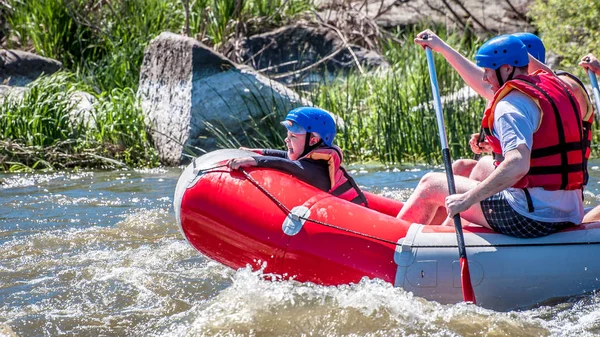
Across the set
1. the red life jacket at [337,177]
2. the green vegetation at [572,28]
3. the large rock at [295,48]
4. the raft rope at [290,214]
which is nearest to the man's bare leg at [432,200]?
the raft rope at [290,214]

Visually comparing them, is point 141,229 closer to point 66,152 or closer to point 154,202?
point 154,202

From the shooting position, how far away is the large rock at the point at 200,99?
8.83 m

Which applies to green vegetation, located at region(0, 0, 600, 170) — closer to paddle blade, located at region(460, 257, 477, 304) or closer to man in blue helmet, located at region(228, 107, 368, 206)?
man in blue helmet, located at region(228, 107, 368, 206)

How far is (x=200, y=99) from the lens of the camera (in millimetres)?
9000

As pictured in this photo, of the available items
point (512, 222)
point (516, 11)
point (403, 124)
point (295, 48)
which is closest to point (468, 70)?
point (512, 222)

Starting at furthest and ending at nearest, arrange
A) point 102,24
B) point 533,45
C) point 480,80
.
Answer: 1. point 102,24
2. point 480,80
3. point 533,45

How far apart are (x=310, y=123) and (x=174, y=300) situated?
3.74ft

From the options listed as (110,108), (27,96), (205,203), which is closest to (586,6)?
(110,108)

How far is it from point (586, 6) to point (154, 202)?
5.88 metres

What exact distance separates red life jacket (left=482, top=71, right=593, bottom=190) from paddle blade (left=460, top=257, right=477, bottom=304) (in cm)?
42

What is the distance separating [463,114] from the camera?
8.06m

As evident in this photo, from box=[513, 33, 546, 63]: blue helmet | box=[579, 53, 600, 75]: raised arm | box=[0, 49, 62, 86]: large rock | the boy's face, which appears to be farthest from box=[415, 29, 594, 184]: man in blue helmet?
box=[0, 49, 62, 86]: large rock

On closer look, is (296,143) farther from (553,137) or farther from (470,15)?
(470,15)

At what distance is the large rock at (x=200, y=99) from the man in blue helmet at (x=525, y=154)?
486 cm
